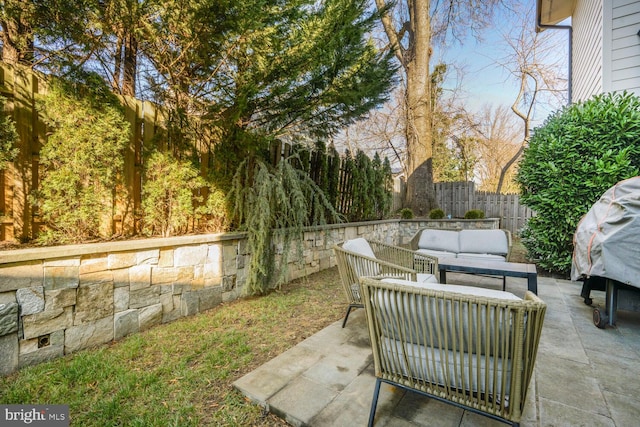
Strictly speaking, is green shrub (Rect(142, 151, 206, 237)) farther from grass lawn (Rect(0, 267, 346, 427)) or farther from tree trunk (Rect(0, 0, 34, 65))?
tree trunk (Rect(0, 0, 34, 65))

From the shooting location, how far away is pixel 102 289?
2312mm

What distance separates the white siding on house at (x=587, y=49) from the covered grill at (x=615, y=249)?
11.1ft

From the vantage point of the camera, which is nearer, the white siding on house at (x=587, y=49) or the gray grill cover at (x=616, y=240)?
the gray grill cover at (x=616, y=240)

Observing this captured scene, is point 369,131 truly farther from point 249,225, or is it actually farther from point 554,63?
point 249,225

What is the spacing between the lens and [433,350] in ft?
4.54

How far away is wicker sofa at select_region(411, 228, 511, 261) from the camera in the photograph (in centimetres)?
449

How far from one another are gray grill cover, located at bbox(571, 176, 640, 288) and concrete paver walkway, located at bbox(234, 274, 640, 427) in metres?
0.57

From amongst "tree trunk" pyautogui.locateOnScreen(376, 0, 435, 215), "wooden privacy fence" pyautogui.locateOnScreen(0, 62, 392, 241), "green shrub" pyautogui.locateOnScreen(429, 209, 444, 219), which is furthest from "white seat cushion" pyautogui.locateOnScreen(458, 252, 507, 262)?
"tree trunk" pyautogui.locateOnScreen(376, 0, 435, 215)

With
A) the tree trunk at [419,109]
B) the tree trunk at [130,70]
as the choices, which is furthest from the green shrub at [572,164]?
the tree trunk at [130,70]

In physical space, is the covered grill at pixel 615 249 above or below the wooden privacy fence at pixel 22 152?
below

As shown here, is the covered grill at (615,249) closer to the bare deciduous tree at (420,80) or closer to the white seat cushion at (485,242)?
the white seat cushion at (485,242)

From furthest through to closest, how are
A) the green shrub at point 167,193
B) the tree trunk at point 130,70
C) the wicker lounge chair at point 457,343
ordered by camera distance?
the tree trunk at point 130,70
the green shrub at point 167,193
the wicker lounge chair at point 457,343

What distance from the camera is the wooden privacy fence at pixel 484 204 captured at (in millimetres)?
9297

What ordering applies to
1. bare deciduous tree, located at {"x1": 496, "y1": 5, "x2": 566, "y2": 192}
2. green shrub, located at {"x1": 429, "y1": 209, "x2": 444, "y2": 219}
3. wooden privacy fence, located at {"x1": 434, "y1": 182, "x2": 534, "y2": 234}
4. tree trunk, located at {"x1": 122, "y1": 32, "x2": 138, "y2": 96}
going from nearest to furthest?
tree trunk, located at {"x1": 122, "y1": 32, "x2": 138, "y2": 96} < green shrub, located at {"x1": 429, "y1": 209, "x2": 444, "y2": 219} < wooden privacy fence, located at {"x1": 434, "y1": 182, "x2": 534, "y2": 234} < bare deciduous tree, located at {"x1": 496, "y1": 5, "x2": 566, "y2": 192}
